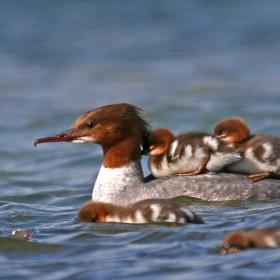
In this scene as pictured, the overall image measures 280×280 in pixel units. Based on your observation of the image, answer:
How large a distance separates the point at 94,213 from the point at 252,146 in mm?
1707

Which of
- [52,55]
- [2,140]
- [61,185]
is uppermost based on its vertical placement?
[52,55]

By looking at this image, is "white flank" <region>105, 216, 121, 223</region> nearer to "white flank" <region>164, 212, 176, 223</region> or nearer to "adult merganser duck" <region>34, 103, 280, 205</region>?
"white flank" <region>164, 212, 176, 223</region>

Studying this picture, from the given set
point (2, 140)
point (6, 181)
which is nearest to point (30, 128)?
point (2, 140)

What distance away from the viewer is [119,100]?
17172 millimetres

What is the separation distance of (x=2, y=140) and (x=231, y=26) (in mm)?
5868

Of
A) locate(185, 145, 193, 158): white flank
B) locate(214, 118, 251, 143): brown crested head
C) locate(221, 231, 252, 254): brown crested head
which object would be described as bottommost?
locate(221, 231, 252, 254): brown crested head

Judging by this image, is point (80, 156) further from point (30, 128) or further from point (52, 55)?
point (52, 55)

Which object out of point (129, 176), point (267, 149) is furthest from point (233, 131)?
point (129, 176)

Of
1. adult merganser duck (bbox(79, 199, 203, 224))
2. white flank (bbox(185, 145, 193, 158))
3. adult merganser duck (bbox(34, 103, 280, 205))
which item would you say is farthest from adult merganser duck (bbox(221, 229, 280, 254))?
white flank (bbox(185, 145, 193, 158))

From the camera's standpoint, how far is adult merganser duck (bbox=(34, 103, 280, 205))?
404 inches

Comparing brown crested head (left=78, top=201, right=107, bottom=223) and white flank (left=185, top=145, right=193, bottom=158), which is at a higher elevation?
white flank (left=185, top=145, right=193, bottom=158)

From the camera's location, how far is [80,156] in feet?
48.3

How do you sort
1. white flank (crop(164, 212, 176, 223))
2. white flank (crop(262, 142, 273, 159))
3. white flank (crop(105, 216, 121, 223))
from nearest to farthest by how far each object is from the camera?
white flank (crop(164, 212, 176, 223)), white flank (crop(105, 216, 121, 223)), white flank (crop(262, 142, 273, 159))

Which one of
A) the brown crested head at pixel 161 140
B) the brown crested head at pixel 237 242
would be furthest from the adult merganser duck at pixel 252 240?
the brown crested head at pixel 161 140
